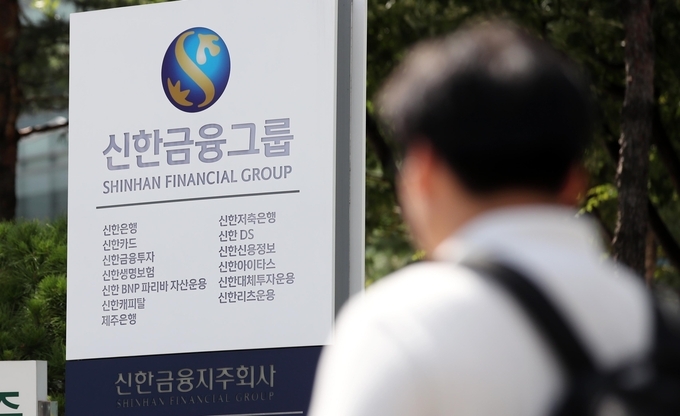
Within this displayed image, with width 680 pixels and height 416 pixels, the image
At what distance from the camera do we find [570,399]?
1332 millimetres

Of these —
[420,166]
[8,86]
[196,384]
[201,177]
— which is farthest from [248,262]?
[8,86]

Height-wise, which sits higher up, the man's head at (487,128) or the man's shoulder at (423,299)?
the man's head at (487,128)

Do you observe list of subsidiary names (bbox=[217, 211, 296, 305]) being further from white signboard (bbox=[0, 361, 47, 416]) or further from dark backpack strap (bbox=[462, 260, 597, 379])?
dark backpack strap (bbox=[462, 260, 597, 379])

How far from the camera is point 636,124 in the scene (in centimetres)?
1109

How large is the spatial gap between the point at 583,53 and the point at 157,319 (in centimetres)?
777

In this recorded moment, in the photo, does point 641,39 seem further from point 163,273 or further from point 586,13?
point 163,273

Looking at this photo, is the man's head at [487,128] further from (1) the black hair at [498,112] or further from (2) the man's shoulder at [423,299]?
(2) the man's shoulder at [423,299]

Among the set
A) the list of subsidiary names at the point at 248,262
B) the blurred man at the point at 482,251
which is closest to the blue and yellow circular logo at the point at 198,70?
the list of subsidiary names at the point at 248,262

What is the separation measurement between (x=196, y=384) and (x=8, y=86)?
308 inches

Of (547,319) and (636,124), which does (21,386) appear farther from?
(636,124)

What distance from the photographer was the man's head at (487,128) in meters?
1.49

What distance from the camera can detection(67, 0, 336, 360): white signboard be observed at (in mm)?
5777


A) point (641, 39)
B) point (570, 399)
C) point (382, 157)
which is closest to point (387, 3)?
point (382, 157)

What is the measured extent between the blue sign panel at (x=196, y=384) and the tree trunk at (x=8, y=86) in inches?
268
